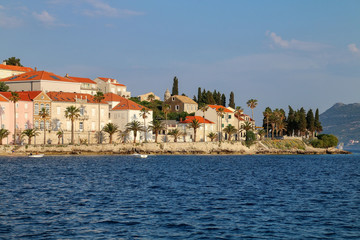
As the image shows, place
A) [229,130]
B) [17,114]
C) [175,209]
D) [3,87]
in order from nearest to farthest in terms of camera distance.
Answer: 1. [175,209]
2. [17,114]
3. [3,87]
4. [229,130]

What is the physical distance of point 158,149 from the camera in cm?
12100

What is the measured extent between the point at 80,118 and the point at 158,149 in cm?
2134

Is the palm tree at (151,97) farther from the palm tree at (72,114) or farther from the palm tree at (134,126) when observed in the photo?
the palm tree at (72,114)

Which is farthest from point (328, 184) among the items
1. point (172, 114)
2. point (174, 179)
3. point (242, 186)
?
point (172, 114)

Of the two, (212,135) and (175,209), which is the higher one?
(212,135)

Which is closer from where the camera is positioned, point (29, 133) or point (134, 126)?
point (29, 133)

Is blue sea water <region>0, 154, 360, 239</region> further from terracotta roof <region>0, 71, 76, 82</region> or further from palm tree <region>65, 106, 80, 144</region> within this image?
terracotta roof <region>0, 71, 76, 82</region>

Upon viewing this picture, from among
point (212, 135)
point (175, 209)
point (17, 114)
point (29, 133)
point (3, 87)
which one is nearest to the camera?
point (175, 209)

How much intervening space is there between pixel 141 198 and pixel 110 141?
81.0 meters

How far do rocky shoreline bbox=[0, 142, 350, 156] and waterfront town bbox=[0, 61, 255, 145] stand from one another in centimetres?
423

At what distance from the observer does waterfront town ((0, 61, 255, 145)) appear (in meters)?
111

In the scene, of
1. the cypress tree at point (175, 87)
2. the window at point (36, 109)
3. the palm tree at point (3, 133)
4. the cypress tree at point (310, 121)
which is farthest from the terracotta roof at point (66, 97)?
the cypress tree at point (310, 121)

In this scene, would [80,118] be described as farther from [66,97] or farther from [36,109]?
[36,109]

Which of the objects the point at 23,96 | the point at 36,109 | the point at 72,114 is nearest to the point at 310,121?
the point at 72,114
